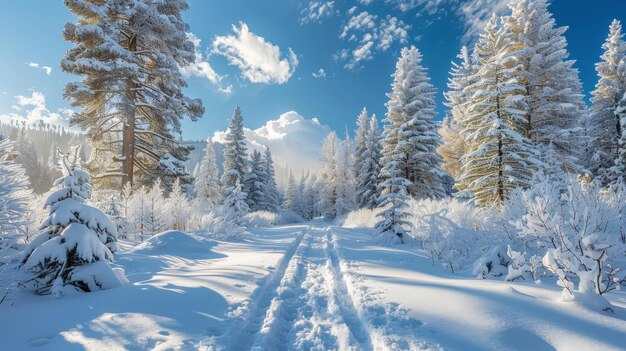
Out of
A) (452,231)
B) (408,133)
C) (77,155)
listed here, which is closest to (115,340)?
(77,155)

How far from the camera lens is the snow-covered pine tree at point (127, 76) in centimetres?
977

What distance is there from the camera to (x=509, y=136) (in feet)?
40.4

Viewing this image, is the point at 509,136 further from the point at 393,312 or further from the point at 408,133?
the point at 393,312

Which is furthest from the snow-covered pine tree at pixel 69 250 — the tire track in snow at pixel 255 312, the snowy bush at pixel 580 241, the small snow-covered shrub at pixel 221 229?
the small snow-covered shrub at pixel 221 229

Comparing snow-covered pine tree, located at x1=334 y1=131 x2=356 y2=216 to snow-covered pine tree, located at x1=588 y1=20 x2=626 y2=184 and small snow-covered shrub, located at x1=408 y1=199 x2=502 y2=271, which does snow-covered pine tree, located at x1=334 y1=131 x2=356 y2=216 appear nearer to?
snow-covered pine tree, located at x1=588 y1=20 x2=626 y2=184

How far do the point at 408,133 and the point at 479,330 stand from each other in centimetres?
1806

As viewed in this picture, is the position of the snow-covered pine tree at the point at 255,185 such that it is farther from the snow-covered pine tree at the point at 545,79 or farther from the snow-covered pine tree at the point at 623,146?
the snow-covered pine tree at the point at 623,146

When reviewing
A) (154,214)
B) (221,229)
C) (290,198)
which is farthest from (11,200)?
(290,198)

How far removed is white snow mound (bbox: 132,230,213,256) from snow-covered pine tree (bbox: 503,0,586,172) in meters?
16.3

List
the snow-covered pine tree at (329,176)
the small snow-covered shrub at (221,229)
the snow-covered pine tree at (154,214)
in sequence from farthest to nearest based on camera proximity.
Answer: the snow-covered pine tree at (329,176), the small snow-covered shrub at (221,229), the snow-covered pine tree at (154,214)

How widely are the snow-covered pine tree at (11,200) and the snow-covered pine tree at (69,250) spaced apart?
253 mm

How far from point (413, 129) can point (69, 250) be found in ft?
64.8

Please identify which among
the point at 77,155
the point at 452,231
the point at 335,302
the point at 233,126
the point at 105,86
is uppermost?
the point at 233,126

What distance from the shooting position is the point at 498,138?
1263 cm
